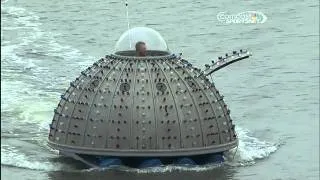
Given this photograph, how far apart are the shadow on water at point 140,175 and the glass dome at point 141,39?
9.99ft

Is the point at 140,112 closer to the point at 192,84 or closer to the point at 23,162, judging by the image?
the point at 192,84

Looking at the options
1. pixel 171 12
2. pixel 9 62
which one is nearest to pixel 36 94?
pixel 9 62

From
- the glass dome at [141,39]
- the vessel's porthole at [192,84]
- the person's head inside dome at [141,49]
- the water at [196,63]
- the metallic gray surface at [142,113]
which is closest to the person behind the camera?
the metallic gray surface at [142,113]

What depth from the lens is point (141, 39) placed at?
61.8 ft

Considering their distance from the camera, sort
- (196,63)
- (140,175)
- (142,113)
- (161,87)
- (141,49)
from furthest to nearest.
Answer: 1. (196,63)
2. (141,49)
3. (161,87)
4. (142,113)
5. (140,175)

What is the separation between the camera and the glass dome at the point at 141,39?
18.9m

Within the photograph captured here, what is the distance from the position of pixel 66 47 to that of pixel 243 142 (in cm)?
1631

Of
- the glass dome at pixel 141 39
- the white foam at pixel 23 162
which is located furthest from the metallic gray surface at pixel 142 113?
the white foam at pixel 23 162

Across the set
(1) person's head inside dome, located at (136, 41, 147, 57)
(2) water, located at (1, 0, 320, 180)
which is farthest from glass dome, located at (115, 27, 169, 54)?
(2) water, located at (1, 0, 320, 180)

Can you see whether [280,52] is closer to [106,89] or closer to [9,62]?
[9,62]

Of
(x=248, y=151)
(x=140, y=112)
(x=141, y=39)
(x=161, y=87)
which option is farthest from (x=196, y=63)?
(x=140, y=112)

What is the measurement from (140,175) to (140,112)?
135cm

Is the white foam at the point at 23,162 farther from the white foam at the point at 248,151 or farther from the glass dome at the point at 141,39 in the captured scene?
the white foam at the point at 248,151

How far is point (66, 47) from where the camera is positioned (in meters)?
35.5
